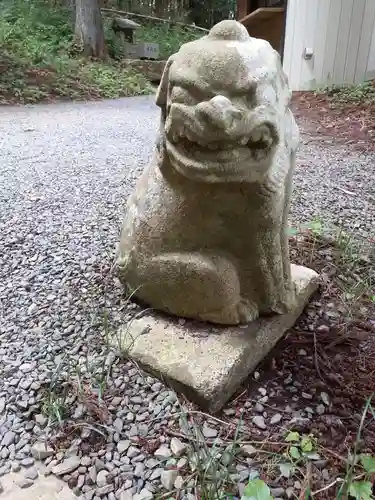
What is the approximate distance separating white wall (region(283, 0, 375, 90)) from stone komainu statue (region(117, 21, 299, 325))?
475 cm

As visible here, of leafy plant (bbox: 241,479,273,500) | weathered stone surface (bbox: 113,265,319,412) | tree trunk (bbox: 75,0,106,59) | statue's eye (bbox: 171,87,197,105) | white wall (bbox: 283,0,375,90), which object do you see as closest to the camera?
leafy plant (bbox: 241,479,273,500)

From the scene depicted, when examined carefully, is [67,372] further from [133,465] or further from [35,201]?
[35,201]

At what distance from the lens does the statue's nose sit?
108 cm

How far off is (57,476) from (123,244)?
717 millimetres

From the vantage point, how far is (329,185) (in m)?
3.21

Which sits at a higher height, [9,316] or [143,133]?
[9,316]

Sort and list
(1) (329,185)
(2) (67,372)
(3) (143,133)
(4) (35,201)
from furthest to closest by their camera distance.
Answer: (3) (143,133) → (1) (329,185) → (4) (35,201) → (2) (67,372)

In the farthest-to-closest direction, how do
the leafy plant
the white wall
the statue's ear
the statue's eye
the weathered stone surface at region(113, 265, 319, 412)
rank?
the white wall, the weathered stone surface at region(113, 265, 319, 412), the statue's ear, the statue's eye, the leafy plant

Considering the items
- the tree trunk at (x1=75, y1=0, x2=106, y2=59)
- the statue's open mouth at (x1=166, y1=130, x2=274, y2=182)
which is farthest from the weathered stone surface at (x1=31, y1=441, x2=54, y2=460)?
the tree trunk at (x1=75, y1=0, x2=106, y2=59)

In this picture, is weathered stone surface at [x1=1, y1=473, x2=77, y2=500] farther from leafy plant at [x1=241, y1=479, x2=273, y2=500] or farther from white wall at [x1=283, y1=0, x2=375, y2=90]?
white wall at [x1=283, y1=0, x2=375, y2=90]

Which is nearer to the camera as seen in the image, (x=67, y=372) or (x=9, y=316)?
(x=67, y=372)

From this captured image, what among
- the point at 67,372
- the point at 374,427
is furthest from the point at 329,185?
the point at 67,372

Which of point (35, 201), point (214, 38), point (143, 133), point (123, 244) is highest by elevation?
point (214, 38)

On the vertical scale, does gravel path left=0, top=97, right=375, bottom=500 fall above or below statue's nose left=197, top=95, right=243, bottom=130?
below
